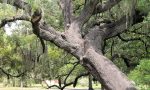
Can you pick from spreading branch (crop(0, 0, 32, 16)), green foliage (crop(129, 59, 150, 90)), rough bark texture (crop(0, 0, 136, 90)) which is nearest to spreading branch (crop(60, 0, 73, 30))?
rough bark texture (crop(0, 0, 136, 90))

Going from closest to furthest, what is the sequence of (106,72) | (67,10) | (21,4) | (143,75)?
(143,75), (106,72), (21,4), (67,10)

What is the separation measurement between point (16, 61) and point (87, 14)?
43.5ft

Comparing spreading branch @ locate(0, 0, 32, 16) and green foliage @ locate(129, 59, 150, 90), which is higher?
spreading branch @ locate(0, 0, 32, 16)

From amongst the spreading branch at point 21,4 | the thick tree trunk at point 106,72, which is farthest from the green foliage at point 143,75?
the spreading branch at point 21,4

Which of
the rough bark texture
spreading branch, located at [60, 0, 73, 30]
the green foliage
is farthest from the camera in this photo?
spreading branch, located at [60, 0, 73, 30]

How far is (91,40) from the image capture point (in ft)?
28.5

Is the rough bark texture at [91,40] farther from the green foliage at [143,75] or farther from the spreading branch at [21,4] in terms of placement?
the green foliage at [143,75]

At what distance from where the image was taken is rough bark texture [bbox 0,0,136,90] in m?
7.70

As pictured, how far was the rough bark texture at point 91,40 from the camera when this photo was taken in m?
7.70

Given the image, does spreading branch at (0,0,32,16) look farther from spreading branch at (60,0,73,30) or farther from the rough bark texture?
spreading branch at (60,0,73,30)

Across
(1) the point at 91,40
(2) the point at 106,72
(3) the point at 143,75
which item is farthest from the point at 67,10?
(3) the point at 143,75

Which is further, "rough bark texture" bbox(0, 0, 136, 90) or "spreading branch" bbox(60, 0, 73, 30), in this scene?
"spreading branch" bbox(60, 0, 73, 30)

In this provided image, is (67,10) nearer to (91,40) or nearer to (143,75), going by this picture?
(91,40)

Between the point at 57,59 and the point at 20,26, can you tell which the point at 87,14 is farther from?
the point at 57,59
